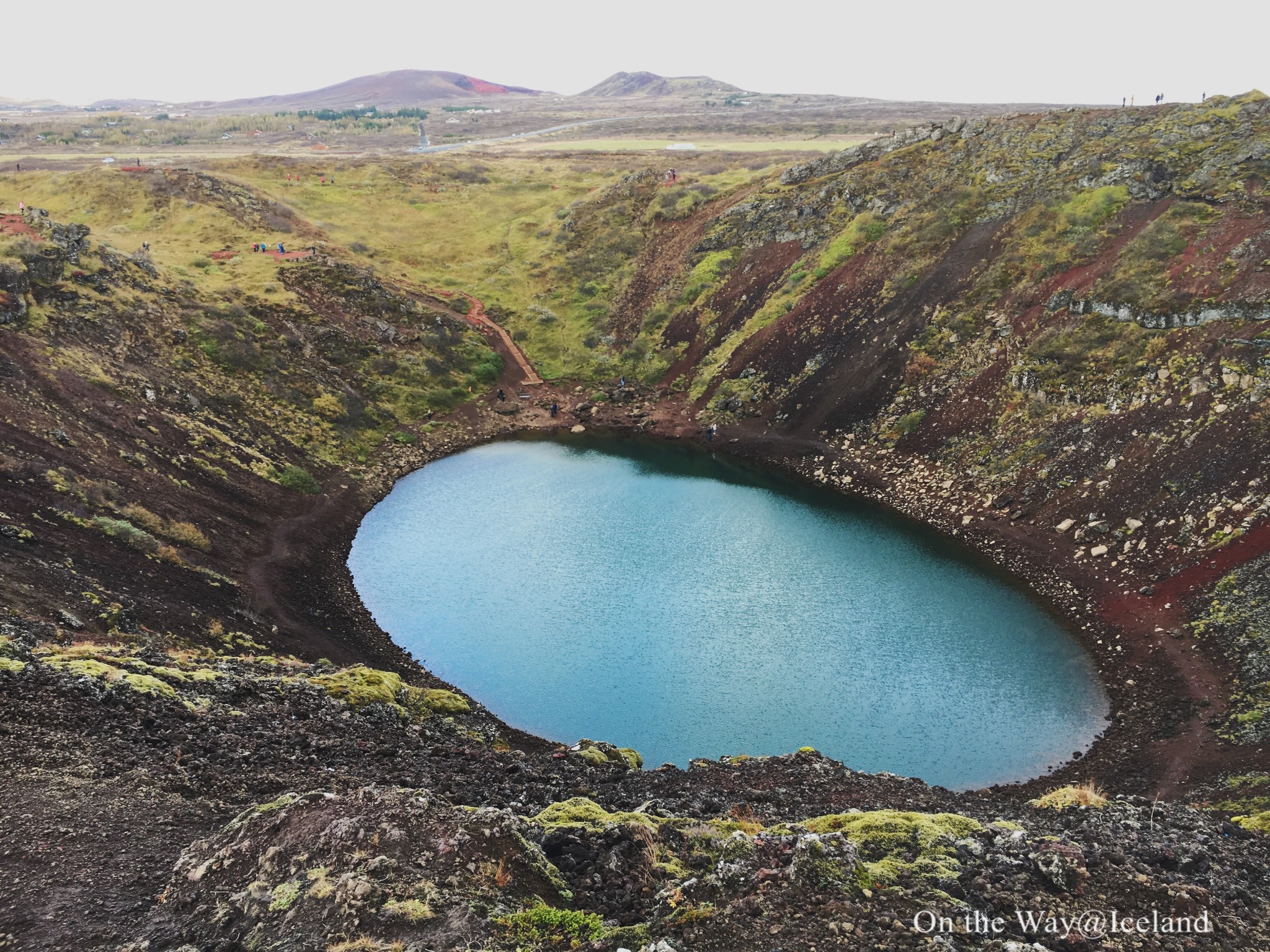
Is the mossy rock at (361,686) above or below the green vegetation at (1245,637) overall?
above

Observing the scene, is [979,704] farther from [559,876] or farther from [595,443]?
[595,443]

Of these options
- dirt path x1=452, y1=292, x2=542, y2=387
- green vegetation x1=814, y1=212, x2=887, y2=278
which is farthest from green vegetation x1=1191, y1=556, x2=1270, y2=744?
dirt path x1=452, y1=292, x2=542, y2=387

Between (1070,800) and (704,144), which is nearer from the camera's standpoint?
(1070,800)

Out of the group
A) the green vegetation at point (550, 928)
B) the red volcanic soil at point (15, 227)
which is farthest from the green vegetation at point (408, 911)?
the red volcanic soil at point (15, 227)

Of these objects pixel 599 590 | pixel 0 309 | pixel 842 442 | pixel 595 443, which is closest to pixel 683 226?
pixel 595 443

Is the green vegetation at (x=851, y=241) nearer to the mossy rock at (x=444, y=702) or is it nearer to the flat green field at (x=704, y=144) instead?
the mossy rock at (x=444, y=702)

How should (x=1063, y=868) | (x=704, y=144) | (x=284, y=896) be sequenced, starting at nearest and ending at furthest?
1. (x=284, y=896)
2. (x=1063, y=868)
3. (x=704, y=144)

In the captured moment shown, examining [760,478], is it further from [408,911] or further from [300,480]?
[408,911]

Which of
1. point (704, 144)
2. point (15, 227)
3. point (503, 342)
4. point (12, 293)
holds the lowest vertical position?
point (503, 342)

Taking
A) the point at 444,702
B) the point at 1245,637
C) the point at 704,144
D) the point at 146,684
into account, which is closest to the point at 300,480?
the point at 444,702
